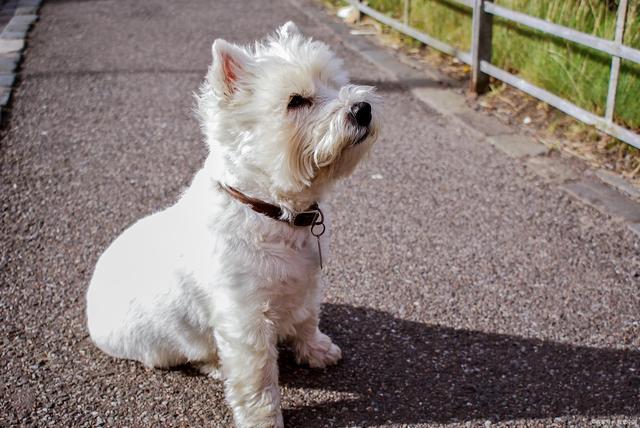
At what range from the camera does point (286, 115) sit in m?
2.84

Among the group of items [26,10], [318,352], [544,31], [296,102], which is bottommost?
[26,10]

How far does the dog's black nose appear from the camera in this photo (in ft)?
9.23

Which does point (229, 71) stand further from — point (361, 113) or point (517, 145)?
point (517, 145)

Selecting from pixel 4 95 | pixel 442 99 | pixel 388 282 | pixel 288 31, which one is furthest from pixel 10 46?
pixel 288 31

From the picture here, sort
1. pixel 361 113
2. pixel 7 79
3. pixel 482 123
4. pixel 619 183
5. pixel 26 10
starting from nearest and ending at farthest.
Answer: pixel 361 113 < pixel 619 183 < pixel 482 123 < pixel 7 79 < pixel 26 10

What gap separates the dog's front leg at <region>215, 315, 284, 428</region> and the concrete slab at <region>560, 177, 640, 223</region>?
277 cm

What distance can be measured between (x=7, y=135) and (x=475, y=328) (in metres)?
4.65

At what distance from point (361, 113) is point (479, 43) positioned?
463 cm

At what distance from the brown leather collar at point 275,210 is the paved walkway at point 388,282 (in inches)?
32.8

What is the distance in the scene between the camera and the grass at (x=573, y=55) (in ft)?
18.8

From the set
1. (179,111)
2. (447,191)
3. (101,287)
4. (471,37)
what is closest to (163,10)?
(179,111)

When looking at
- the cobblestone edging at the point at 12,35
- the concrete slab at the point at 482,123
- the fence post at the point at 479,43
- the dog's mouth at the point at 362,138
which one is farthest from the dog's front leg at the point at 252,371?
the cobblestone edging at the point at 12,35

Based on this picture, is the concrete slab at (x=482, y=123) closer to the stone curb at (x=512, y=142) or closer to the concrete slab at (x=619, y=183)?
the stone curb at (x=512, y=142)

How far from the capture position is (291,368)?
11.9 ft
